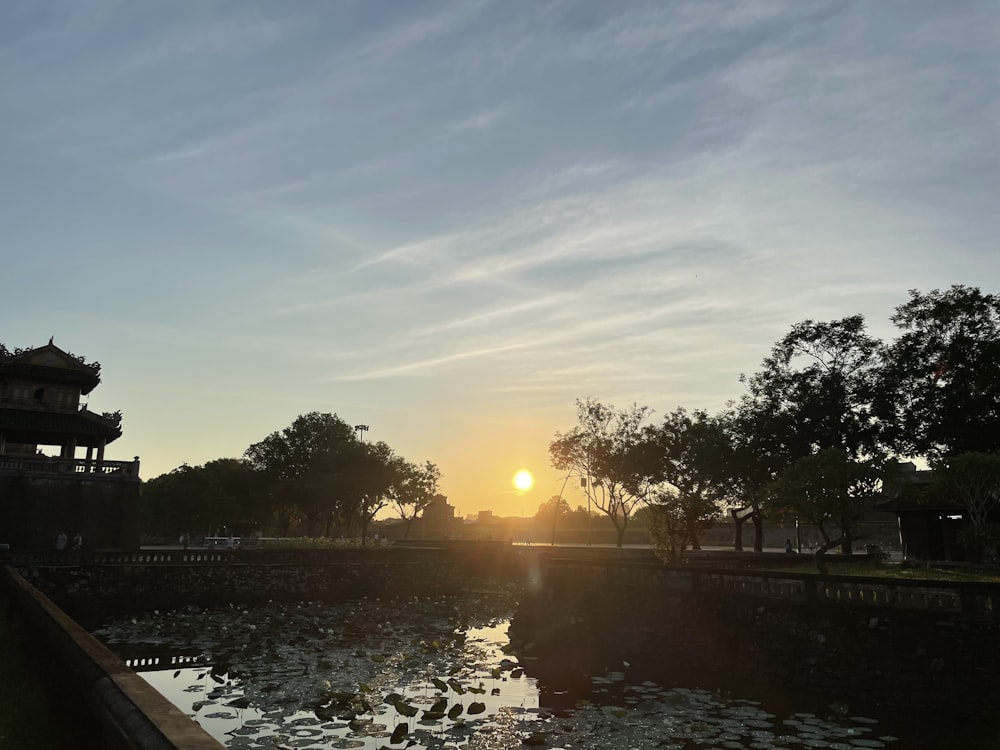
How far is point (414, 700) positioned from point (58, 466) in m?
35.1

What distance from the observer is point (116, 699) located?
6828 mm

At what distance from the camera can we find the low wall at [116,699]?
5.46 m

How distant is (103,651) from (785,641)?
18135 mm

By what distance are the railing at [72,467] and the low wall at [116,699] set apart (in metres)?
34.8

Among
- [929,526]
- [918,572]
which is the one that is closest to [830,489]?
[918,572]

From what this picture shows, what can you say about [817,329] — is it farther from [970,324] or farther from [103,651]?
[103,651]

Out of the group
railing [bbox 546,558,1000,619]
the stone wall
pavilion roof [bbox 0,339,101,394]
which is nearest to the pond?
railing [bbox 546,558,1000,619]

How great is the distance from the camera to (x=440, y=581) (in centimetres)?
4734

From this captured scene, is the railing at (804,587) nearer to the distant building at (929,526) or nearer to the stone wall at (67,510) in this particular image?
the distant building at (929,526)

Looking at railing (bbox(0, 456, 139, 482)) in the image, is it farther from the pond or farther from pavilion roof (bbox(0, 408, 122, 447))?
the pond

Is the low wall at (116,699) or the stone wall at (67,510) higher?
the stone wall at (67,510)

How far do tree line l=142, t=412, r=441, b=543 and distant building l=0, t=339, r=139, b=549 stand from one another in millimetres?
24966

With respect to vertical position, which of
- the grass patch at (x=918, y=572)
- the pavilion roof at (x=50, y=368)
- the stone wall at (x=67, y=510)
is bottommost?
the grass patch at (x=918, y=572)

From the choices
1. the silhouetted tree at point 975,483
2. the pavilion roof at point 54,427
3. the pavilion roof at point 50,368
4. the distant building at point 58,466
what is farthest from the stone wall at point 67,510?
the silhouetted tree at point 975,483
